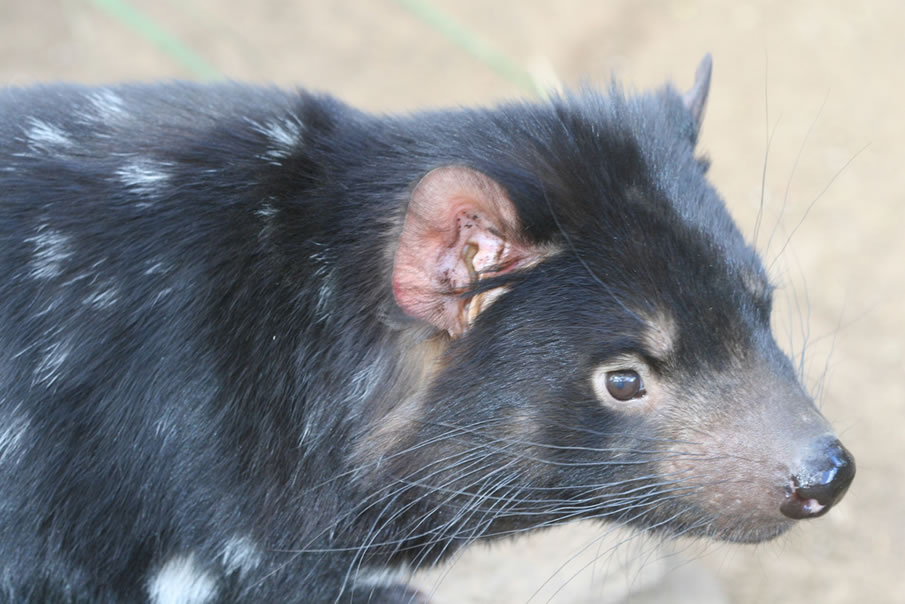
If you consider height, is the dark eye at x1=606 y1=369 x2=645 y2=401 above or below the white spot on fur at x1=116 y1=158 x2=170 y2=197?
below

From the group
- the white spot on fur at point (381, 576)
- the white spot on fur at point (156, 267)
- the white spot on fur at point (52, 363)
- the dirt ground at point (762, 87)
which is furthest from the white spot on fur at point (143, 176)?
the dirt ground at point (762, 87)

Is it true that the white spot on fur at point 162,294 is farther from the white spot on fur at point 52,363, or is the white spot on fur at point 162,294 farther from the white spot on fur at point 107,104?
the white spot on fur at point 107,104

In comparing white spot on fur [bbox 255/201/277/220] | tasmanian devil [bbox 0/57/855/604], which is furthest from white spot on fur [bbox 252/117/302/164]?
white spot on fur [bbox 255/201/277/220]

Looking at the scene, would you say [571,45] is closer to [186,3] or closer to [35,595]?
[186,3]

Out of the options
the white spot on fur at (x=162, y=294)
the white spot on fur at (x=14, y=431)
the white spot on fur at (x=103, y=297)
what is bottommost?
the white spot on fur at (x=14, y=431)

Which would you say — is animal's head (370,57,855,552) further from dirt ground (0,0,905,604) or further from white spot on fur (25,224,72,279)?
dirt ground (0,0,905,604)

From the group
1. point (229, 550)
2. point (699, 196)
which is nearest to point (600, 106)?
point (699, 196)
